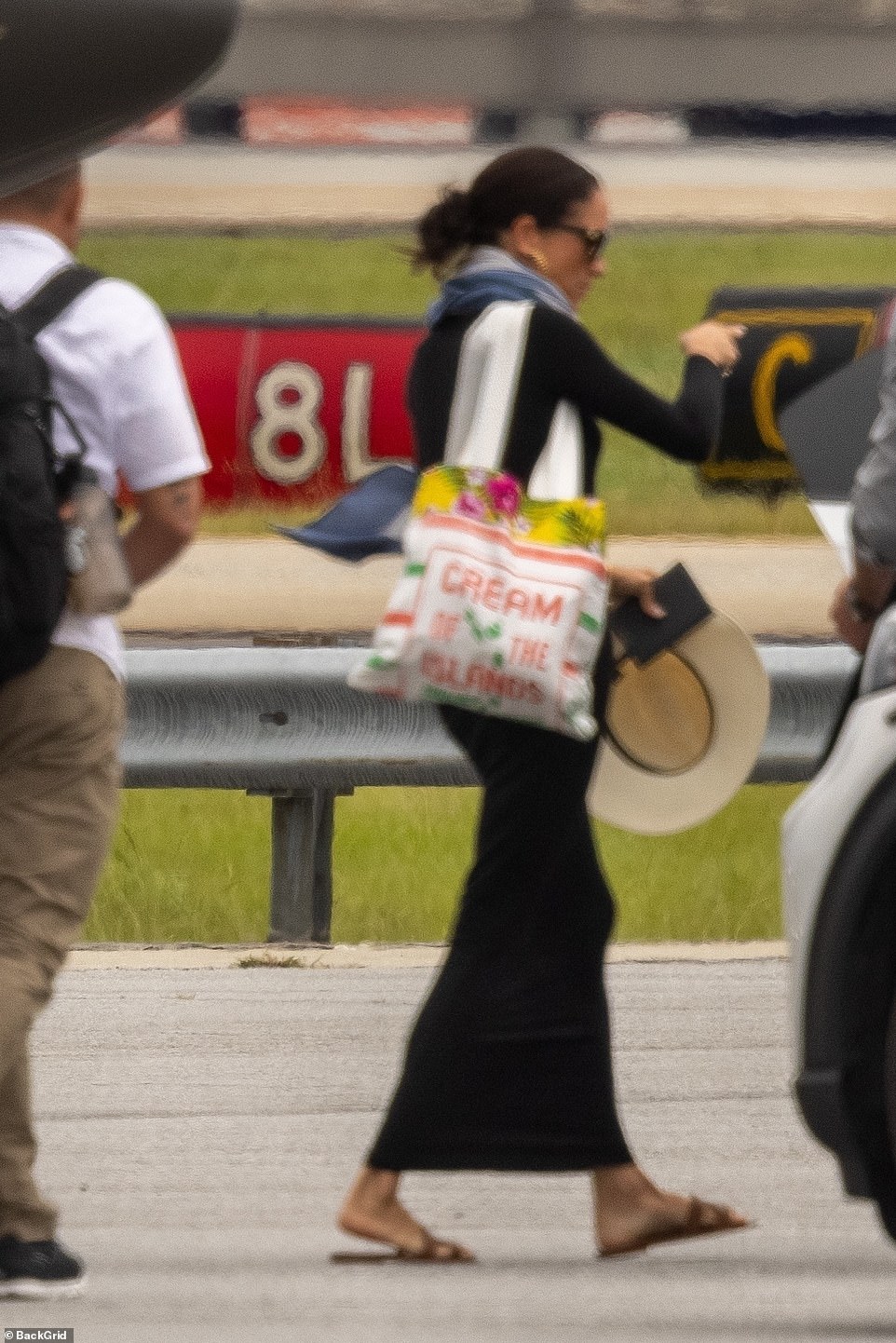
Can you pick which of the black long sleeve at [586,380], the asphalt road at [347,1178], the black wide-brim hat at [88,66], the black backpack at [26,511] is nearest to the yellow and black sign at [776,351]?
the asphalt road at [347,1178]

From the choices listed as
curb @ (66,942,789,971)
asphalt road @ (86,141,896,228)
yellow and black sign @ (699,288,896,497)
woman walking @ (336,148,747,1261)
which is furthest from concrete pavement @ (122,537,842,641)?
asphalt road @ (86,141,896,228)

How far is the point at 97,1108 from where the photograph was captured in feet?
20.8

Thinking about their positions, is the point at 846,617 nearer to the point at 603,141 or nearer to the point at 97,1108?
the point at 97,1108

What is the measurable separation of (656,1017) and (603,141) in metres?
35.3

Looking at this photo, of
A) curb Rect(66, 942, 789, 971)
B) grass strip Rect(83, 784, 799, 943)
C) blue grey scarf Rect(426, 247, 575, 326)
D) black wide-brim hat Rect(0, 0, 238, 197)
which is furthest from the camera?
grass strip Rect(83, 784, 799, 943)

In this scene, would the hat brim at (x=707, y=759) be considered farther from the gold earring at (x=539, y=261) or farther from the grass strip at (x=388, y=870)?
the grass strip at (x=388, y=870)

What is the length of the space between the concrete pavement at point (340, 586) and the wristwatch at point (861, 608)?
9191 millimetres

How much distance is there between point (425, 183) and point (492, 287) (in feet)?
99.2

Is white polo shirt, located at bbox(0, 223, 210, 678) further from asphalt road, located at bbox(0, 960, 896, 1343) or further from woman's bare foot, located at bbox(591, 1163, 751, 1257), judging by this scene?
woman's bare foot, located at bbox(591, 1163, 751, 1257)

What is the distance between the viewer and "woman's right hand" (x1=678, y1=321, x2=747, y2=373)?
5281 millimetres

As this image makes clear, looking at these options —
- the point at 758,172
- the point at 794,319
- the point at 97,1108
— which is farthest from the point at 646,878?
the point at 758,172

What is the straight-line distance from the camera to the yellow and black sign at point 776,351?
17.0 m

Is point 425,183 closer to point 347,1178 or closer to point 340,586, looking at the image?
point 340,586

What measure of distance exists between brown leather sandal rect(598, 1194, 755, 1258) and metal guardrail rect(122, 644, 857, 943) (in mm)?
2895
